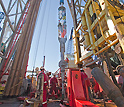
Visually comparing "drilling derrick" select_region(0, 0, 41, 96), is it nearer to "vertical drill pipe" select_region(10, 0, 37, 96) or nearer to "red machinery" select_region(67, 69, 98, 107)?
"vertical drill pipe" select_region(10, 0, 37, 96)

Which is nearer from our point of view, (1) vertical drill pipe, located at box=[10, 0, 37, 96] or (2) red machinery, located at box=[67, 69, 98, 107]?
(2) red machinery, located at box=[67, 69, 98, 107]

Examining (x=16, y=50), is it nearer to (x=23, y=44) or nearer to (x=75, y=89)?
(x=23, y=44)

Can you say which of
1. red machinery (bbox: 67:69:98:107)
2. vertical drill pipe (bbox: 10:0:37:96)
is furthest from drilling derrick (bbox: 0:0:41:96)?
red machinery (bbox: 67:69:98:107)

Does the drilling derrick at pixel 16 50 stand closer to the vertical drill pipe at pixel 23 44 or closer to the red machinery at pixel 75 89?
the vertical drill pipe at pixel 23 44

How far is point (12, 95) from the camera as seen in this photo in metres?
5.68

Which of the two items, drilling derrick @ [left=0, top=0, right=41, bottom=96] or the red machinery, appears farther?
drilling derrick @ [left=0, top=0, right=41, bottom=96]

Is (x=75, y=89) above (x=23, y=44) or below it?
below

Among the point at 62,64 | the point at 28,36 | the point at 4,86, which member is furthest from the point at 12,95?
the point at 28,36

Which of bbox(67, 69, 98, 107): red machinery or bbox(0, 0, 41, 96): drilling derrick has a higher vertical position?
bbox(0, 0, 41, 96): drilling derrick

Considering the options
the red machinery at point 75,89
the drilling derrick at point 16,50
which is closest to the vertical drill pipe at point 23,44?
the drilling derrick at point 16,50

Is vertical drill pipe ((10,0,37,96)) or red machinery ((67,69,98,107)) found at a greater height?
vertical drill pipe ((10,0,37,96))

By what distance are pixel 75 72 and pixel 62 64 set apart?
1564 millimetres

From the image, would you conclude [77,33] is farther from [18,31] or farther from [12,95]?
[18,31]

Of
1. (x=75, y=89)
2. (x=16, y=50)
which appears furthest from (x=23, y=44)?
(x=75, y=89)
